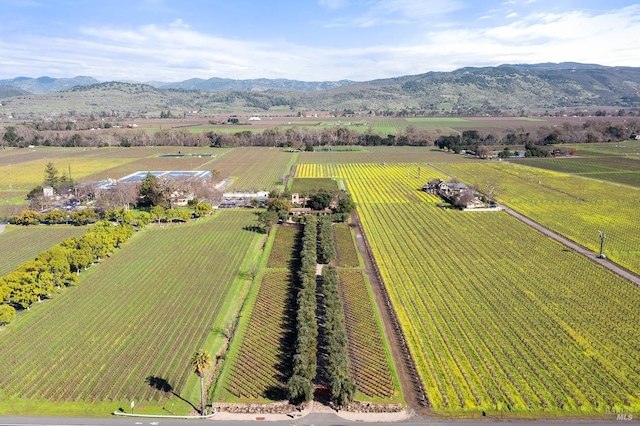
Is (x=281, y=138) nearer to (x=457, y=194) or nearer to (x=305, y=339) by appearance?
(x=457, y=194)

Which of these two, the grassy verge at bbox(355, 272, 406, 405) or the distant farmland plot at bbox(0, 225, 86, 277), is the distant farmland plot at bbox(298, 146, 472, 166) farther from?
the grassy verge at bbox(355, 272, 406, 405)

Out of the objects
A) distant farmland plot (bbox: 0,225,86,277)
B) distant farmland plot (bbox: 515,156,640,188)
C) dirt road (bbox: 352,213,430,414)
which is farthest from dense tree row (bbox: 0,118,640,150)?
dirt road (bbox: 352,213,430,414)

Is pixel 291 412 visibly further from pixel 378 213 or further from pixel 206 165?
pixel 206 165

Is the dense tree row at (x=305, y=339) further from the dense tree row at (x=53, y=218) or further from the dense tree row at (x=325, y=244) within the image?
the dense tree row at (x=53, y=218)

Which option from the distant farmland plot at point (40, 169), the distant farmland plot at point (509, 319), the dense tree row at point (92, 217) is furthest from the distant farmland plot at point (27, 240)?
the distant farmland plot at point (509, 319)

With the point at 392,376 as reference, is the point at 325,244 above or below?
above

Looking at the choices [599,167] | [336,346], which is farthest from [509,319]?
[599,167]
